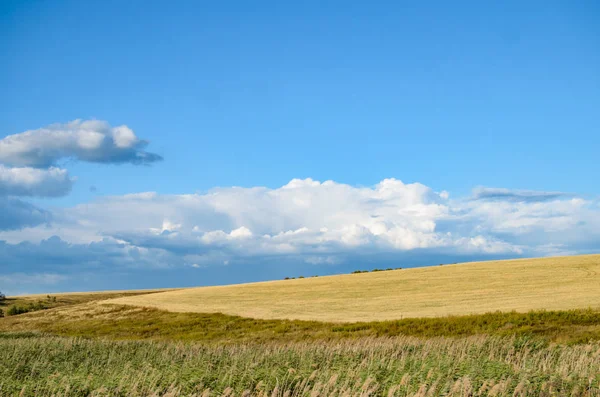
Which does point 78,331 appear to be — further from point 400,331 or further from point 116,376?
point 116,376

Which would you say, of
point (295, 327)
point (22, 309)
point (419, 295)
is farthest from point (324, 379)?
point (22, 309)

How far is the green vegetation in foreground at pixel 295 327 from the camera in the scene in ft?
95.2

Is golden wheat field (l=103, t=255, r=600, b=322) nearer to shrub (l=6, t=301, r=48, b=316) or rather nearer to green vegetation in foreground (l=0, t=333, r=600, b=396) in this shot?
shrub (l=6, t=301, r=48, b=316)

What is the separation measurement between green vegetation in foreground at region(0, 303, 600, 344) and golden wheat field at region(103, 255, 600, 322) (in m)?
2.04

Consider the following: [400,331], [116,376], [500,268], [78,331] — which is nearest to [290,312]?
[400,331]

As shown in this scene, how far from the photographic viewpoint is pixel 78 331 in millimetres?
44125

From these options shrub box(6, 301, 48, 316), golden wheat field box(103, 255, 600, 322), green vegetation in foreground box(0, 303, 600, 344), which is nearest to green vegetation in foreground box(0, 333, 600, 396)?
green vegetation in foreground box(0, 303, 600, 344)

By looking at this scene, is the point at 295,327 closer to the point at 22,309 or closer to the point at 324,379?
the point at 324,379

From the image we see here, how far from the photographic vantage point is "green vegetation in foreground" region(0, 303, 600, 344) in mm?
29031

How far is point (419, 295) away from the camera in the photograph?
44.8 meters

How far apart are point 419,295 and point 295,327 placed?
43.5ft

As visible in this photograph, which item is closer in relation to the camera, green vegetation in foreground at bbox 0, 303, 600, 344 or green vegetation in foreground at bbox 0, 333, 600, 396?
green vegetation in foreground at bbox 0, 333, 600, 396

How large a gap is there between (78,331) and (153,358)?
29.9 metres

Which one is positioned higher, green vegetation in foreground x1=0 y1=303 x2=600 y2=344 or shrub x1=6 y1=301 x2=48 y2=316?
shrub x1=6 y1=301 x2=48 y2=316
